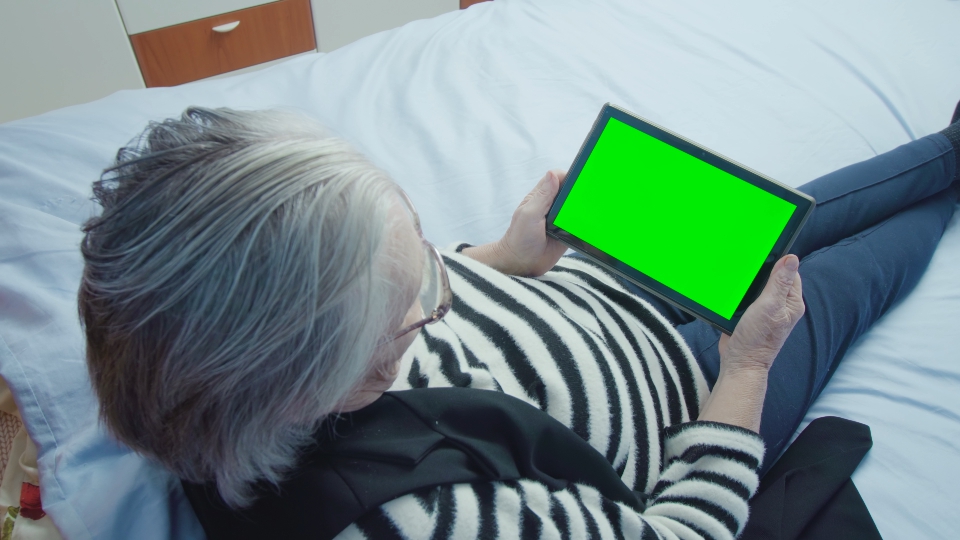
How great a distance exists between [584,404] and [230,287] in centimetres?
42

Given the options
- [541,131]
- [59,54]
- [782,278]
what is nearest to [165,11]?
[59,54]

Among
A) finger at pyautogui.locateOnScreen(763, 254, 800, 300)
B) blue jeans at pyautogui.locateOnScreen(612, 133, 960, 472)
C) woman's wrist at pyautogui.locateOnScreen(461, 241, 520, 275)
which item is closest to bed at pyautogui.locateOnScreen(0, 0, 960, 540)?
blue jeans at pyautogui.locateOnScreen(612, 133, 960, 472)

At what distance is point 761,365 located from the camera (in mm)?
721

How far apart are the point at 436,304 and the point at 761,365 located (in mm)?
439

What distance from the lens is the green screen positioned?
2.28 feet

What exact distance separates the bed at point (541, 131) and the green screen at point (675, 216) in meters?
0.27

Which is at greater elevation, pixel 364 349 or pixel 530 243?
pixel 364 349

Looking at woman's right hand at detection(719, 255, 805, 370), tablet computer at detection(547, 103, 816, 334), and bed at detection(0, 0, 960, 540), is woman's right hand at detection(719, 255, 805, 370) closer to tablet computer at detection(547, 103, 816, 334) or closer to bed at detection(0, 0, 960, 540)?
tablet computer at detection(547, 103, 816, 334)

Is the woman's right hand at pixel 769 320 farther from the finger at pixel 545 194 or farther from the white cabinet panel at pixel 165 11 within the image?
the white cabinet panel at pixel 165 11

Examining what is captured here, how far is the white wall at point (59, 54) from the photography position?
1592 millimetres

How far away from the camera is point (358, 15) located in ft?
6.77

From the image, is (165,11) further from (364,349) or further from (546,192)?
(364,349)

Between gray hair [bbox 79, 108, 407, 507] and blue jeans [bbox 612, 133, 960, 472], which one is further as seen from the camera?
blue jeans [bbox 612, 133, 960, 472]

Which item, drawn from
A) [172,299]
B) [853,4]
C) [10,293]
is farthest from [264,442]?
[853,4]
